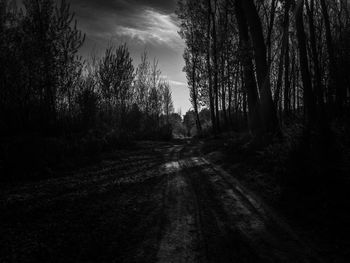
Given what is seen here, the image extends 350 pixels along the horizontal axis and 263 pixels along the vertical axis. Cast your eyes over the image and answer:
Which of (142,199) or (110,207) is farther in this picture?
(142,199)

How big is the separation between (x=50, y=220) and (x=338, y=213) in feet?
18.5

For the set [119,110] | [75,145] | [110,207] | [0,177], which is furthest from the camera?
[119,110]

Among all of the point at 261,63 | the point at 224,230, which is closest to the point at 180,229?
the point at 224,230

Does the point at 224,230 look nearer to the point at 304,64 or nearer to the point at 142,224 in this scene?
the point at 142,224

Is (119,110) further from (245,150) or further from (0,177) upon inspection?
(0,177)

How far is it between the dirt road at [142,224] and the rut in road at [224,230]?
14 mm

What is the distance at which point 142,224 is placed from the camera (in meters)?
5.09

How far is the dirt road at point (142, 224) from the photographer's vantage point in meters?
3.89

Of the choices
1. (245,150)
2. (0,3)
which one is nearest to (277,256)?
(245,150)

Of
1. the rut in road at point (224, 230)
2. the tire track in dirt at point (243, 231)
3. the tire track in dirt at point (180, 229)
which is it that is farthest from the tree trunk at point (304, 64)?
the tire track in dirt at point (180, 229)

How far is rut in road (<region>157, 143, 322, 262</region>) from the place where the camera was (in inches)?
150

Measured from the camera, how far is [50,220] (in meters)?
5.14

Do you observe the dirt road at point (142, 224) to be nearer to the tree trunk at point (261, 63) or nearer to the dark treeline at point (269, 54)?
the dark treeline at point (269, 54)

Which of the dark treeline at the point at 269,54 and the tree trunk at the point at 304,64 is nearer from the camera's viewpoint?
the dark treeline at the point at 269,54
